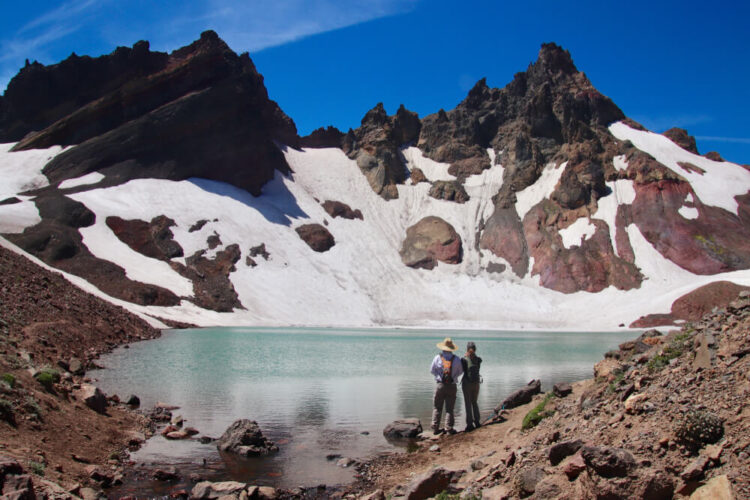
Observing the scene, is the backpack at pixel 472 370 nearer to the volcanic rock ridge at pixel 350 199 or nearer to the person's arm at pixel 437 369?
the person's arm at pixel 437 369

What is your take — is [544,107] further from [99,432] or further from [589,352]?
[99,432]

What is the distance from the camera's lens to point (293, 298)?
83.1 m

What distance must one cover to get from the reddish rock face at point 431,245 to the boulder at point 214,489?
91661 mm

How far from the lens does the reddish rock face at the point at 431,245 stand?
10256 centimetres

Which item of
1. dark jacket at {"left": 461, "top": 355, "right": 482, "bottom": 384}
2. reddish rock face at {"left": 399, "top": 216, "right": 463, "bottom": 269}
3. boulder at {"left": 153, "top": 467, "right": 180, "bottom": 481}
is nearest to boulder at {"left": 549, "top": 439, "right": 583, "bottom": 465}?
boulder at {"left": 153, "top": 467, "right": 180, "bottom": 481}

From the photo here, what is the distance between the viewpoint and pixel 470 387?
52.4 feet

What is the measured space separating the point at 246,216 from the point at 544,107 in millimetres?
66571

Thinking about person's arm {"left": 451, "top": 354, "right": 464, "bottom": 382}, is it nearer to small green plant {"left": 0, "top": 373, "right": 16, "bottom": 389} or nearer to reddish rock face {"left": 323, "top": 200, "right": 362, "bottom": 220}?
small green plant {"left": 0, "top": 373, "right": 16, "bottom": 389}

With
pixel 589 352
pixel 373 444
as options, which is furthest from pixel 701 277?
pixel 373 444

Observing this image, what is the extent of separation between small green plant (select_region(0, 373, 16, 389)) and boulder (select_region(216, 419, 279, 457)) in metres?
4.66

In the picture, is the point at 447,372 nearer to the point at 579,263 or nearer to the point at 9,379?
the point at 9,379

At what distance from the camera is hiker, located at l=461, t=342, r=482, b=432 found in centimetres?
1574

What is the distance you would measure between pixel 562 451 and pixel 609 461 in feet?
4.44

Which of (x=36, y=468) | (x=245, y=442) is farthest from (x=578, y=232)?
(x=36, y=468)
